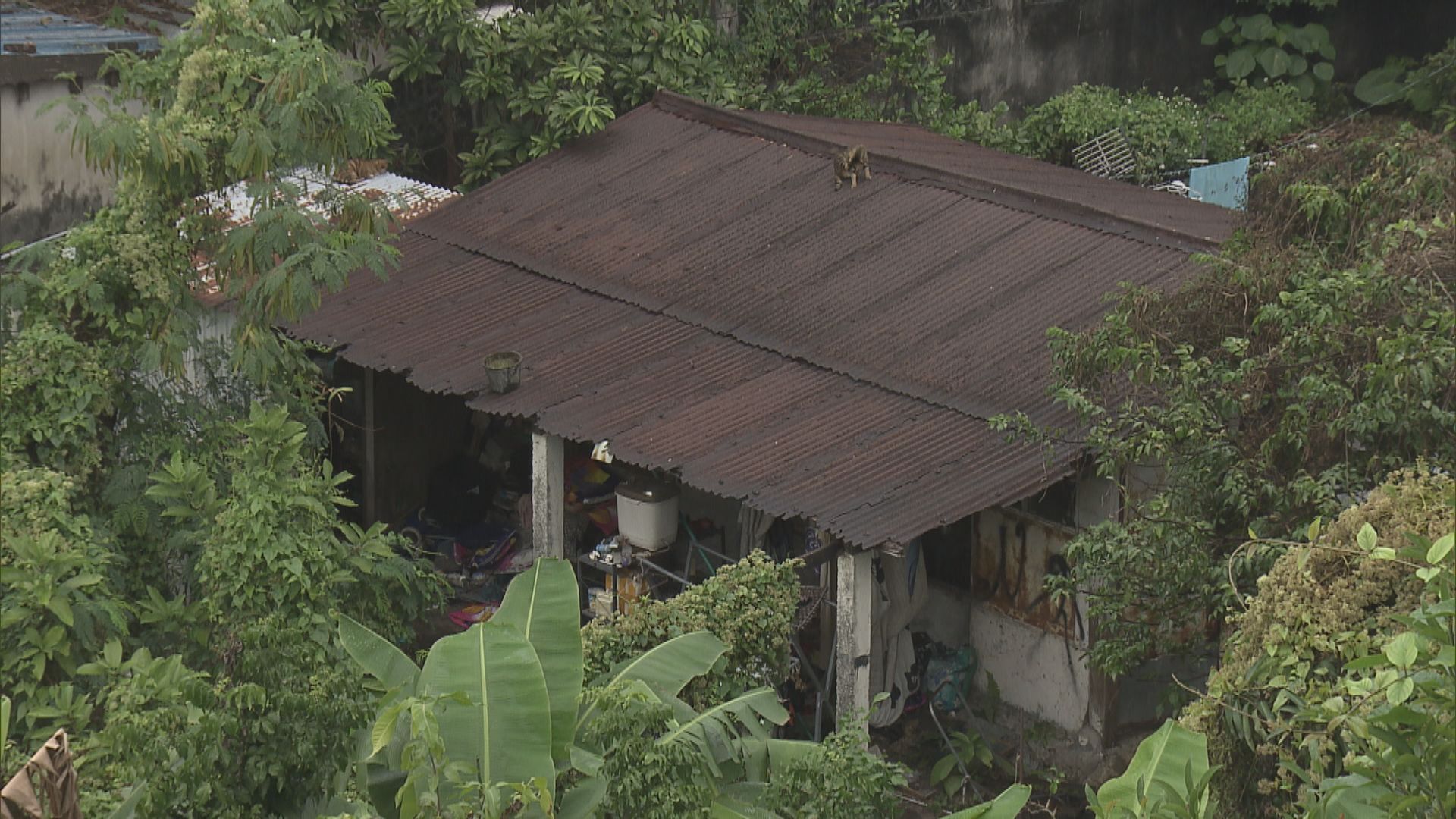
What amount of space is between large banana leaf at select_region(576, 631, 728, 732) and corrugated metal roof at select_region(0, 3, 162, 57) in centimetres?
498

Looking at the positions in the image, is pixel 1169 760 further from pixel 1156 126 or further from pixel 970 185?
pixel 1156 126

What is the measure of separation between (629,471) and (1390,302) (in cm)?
623

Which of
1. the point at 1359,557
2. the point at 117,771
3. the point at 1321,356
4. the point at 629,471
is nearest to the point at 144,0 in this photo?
the point at 629,471

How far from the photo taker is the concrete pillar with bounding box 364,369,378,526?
13.3 m

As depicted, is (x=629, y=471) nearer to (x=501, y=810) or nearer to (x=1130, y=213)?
(x=1130, y=213)

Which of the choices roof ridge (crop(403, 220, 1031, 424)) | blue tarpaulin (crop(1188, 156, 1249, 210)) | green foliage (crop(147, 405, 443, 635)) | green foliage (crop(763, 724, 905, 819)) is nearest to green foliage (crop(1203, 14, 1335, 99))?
blue tarpaulin (crop(1188, 156, 1249, 210))

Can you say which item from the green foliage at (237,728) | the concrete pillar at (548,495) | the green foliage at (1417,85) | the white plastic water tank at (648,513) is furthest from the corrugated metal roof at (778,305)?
the green foliage at (1417,85)

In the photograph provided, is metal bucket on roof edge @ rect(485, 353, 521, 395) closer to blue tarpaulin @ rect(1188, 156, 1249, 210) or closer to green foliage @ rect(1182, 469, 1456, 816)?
green foliage @ rect(1182, 469, 1456, 816)

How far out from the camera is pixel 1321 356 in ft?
25.1

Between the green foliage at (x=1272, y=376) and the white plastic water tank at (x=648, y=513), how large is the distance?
10.7ft

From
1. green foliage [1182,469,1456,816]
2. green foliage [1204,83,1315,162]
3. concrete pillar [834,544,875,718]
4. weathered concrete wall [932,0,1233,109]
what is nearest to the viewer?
green foliage [1182,469,1456,816]

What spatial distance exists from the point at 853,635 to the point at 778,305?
2832 millimetres

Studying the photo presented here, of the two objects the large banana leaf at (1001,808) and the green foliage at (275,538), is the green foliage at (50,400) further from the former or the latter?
the large banana leaf at (1001,808)

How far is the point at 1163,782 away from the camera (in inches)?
220
